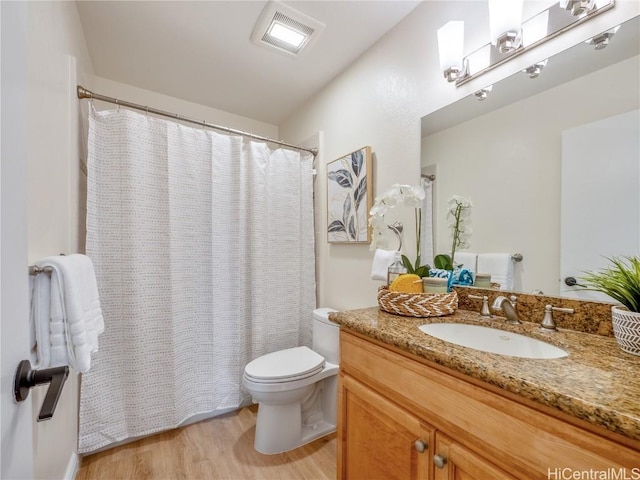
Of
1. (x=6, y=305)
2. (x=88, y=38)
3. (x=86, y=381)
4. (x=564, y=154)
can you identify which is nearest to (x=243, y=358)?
(x=86, y=381)

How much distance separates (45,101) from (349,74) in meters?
1.64

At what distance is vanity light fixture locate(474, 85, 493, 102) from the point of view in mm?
1162

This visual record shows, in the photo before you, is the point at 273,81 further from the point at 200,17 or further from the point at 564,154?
the point at 564,154

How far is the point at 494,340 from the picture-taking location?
3.11 ft

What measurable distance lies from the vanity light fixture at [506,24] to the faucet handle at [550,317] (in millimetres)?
948

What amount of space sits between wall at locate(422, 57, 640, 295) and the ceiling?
86 centimetres

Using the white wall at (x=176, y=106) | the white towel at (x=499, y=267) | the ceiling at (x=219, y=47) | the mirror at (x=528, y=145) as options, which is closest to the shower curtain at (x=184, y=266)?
the ceiling at (x=219, y=47)

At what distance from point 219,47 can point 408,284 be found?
1814 mm

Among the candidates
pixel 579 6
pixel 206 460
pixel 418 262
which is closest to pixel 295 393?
pixel 206 460

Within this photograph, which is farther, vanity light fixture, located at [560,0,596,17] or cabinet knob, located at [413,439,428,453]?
vanity light fixture, located at [560,0,596,17]

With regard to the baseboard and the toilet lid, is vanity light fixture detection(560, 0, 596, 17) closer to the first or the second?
the toilet lid

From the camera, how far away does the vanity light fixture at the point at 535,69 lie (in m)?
1.00

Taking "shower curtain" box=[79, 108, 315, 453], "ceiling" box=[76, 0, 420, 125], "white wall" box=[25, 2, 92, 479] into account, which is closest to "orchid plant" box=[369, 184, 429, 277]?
"shower curtain" box=[79, 108, 315, 453]

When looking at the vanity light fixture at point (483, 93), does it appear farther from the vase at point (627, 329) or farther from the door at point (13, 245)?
the door at point (13, 245)
